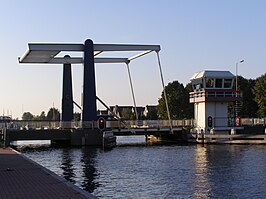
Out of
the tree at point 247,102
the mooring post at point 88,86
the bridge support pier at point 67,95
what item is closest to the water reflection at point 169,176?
the mooring post at point 88,86

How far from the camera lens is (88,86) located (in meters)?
51.7

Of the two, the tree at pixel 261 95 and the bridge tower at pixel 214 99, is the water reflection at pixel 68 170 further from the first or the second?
the tree at pixel 261 95

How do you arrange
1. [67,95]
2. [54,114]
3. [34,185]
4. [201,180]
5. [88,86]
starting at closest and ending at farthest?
[34,185] → [201,180] → [88,86] → [67,95] → [54,114]

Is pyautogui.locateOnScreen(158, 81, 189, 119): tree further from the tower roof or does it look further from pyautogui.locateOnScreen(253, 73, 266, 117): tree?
the tower roof

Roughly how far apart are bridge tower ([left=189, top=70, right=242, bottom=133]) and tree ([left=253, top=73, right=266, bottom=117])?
2267cm

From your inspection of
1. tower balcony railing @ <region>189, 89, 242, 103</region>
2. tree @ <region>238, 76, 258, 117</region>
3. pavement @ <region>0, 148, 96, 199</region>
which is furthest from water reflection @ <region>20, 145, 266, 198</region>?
tree @ <region>238, 76, 258, 117</region>

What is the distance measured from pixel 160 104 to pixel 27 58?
48096 mm

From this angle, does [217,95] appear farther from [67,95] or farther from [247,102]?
[247,102]

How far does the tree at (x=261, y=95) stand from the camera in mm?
78750

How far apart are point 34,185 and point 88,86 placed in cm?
3464

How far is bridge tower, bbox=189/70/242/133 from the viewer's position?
2218 inches

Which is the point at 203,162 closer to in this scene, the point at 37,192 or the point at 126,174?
the point at 126,174

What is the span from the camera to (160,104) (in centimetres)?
9769

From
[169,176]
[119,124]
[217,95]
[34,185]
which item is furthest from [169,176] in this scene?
[217,95]
